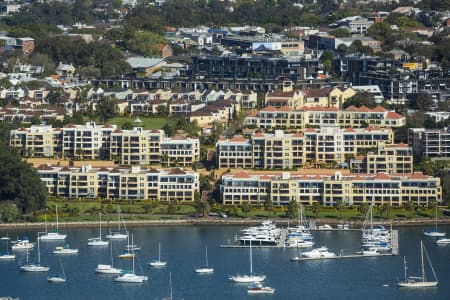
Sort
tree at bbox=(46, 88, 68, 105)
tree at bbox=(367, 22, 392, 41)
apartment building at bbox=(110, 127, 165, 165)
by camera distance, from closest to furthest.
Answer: apartment building at bbox=(110, 127, 165, 165)
tree at bbox=(46, 88, 68, 105)
tree at bbox=(367, 22, 392, 41)

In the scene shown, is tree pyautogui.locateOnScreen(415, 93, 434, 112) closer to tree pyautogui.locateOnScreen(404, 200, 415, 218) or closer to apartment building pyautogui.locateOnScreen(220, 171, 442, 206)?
apartment building pyautogui.locateOnScreen(220, 171, 442, 206)

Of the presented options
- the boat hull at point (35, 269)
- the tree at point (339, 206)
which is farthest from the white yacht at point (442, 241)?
the boat hull at point (35, 269)

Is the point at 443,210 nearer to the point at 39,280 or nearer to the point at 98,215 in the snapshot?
the point at 98,215

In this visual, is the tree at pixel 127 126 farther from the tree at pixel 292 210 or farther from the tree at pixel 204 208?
the tree at pixel 292 210

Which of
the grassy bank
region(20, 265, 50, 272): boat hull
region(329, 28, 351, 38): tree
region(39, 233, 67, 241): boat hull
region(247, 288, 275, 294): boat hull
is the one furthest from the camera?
region(329, 28, 351, 38): tree

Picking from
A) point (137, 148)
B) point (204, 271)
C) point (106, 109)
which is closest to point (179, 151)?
point (137, 148)

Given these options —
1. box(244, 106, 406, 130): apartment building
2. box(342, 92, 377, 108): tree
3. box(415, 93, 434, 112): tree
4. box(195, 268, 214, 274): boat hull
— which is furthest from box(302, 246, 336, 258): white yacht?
box(415, 93, 434, 112): tree

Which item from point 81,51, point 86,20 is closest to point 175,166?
point 81,51
